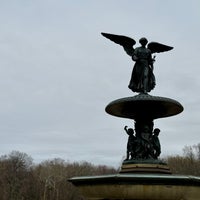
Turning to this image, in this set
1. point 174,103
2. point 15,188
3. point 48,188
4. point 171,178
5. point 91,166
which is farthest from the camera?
point 91,166

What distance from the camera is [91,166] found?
104 meters

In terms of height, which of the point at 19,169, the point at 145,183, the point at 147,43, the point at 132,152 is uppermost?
the point at 19,169

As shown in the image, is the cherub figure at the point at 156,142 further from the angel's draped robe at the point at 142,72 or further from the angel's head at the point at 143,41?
the angel's head at the point at 143,41

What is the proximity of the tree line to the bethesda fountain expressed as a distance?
2099 inches

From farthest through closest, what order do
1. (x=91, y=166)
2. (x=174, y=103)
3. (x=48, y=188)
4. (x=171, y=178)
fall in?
1. (x=91, y=166)
2. (x=48, y=188)
3. (x=174, y=103)
4. (x=171, y=178)

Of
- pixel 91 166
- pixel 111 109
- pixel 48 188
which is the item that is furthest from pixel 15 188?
pixel 111 109

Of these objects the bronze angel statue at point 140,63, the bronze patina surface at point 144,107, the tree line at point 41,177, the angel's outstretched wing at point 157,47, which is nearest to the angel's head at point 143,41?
the bronze angel statue at point 140,63

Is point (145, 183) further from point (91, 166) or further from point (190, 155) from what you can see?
point (91, 166)

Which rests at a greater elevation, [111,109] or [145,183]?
[111,109]

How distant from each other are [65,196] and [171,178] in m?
65.8

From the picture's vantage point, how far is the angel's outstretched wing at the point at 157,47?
47.8 ft

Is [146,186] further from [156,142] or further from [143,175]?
[156,142]

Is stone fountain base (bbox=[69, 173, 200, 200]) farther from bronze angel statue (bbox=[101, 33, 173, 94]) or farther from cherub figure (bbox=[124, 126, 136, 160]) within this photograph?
bronze angel statue (bbox=[101, 33, 173, 94])

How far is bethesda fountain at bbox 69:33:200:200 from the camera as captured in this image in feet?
36.2
